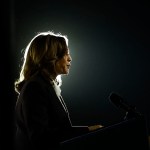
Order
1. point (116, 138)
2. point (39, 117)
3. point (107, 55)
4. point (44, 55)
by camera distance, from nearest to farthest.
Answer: point (116, 138)
point (39, 117)
point (44, 55)
point (107, 55)

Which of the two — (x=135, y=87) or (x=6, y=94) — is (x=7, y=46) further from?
(x=135, y=87)

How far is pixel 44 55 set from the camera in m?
1.18

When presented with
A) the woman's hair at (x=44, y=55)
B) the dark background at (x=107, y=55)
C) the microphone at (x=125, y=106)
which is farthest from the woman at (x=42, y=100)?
the dark background at (x=107, y=55)

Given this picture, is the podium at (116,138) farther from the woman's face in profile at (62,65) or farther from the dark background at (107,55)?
the dark background at (107,55)

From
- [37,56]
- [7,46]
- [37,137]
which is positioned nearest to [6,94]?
[7,46]

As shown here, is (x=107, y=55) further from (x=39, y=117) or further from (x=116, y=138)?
(x=116, y=138)

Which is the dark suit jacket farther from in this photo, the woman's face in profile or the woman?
the woman's face in profile

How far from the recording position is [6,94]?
379 mm

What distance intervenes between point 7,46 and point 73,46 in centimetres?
242

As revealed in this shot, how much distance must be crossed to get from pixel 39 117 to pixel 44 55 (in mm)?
287

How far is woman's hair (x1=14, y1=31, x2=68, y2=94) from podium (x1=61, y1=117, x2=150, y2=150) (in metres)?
0.46

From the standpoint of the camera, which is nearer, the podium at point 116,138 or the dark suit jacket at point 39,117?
the podium at point 116,138

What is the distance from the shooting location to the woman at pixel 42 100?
3.21 ft

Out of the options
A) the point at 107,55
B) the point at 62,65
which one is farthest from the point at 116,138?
the point at 107,55
